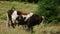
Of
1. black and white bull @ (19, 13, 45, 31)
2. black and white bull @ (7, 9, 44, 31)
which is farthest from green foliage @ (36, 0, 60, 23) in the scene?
black and white bull @ (7, 9, 44, 31)

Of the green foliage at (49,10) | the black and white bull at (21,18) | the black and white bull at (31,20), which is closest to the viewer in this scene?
the black and white bull at (21,18)

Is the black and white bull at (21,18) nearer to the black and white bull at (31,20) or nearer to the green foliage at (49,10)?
the black and white bull at (31,20)

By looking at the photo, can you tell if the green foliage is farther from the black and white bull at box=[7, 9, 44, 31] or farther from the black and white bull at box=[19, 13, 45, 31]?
the black and white bull at box=[7, 9, 44, 31]

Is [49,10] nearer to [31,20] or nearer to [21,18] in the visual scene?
[31,20]

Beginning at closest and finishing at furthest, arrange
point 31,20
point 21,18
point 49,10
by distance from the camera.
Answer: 1. point 21,18
2. point 31,20
3. point 49,10

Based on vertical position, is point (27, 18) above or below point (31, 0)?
above

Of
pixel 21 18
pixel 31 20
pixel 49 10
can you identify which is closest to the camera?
pixel 21 18

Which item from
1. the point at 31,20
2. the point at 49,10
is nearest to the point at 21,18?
the point at 31,20

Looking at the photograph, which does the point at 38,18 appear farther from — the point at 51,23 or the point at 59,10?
the point at 59,10

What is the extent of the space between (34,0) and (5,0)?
3.30 meters

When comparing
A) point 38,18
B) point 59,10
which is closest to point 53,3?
point 59,10

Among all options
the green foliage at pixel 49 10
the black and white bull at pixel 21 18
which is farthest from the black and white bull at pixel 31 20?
the green foliage at pixel 49 10

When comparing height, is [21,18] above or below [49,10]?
above

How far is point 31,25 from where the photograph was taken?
12.0 m
